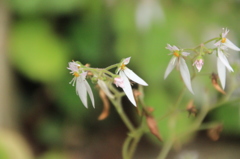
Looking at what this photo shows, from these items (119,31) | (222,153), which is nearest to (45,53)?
(119,31)

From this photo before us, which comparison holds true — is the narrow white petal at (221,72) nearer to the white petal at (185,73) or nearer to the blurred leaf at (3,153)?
the white petal at (185,73)

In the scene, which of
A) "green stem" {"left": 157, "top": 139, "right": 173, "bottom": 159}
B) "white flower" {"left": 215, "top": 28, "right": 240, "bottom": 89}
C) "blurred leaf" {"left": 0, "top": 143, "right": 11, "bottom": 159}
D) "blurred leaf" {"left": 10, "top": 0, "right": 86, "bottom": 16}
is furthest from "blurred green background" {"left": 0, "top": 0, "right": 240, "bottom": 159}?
"white flower" {"left": 215, "top": 28, "right": 240, "bottom": 89}

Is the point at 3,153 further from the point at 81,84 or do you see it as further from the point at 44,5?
the point at 44,5

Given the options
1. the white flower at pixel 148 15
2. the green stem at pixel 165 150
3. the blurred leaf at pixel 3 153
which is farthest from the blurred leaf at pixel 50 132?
the green stem at pixel 165 150

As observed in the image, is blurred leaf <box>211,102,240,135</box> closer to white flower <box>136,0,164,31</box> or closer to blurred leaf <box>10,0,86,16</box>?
white flower <box>136,0,164,31</box>

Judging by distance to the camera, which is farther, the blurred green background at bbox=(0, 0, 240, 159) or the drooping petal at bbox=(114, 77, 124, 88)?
the blurred green background at bbox=(0, 0, 240, 159)

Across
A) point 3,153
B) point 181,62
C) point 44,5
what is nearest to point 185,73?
point 181,62

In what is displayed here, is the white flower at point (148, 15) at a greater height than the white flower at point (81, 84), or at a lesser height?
greater

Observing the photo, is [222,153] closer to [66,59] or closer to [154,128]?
[66,59]
